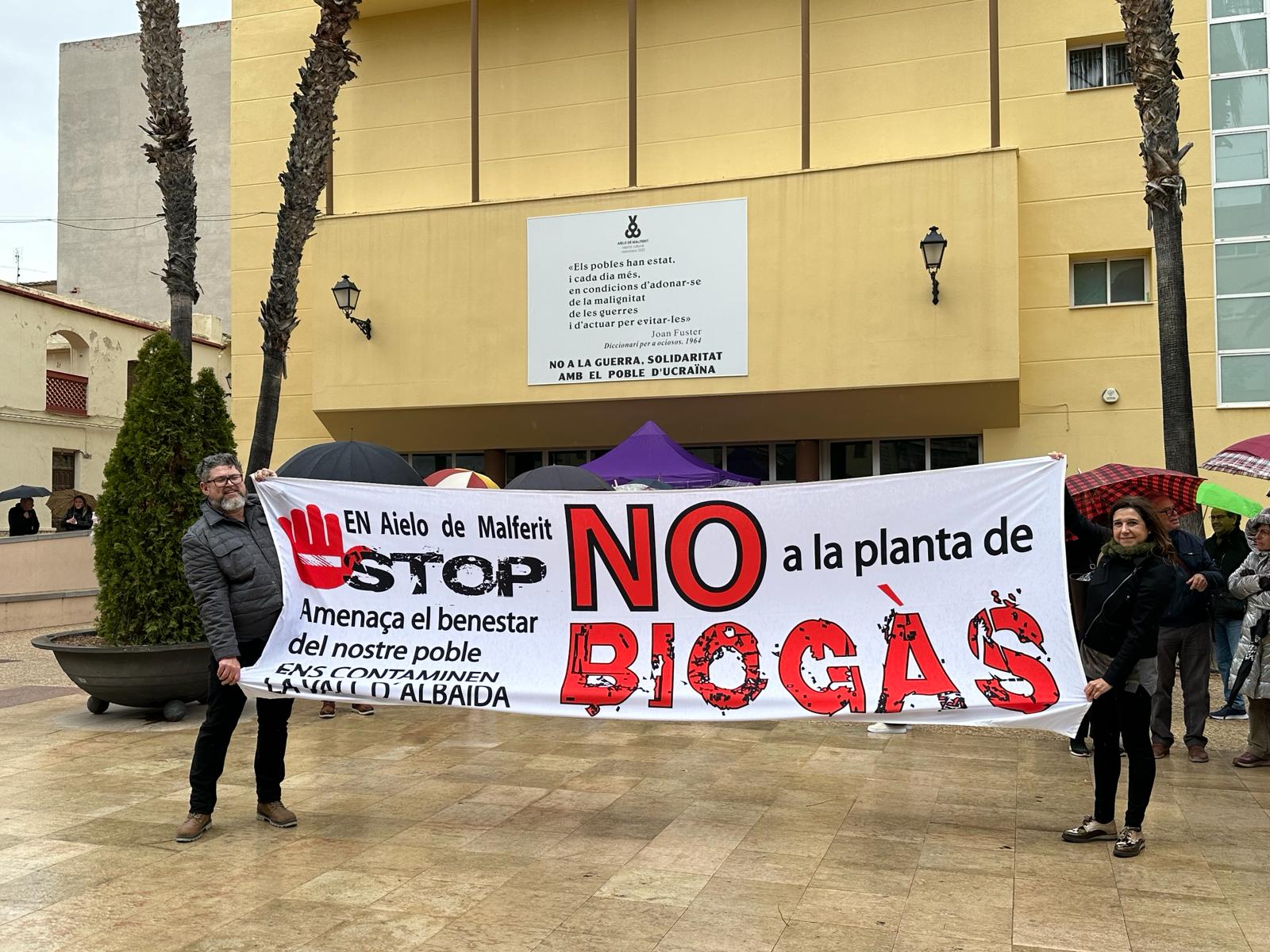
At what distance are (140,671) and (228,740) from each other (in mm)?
3432

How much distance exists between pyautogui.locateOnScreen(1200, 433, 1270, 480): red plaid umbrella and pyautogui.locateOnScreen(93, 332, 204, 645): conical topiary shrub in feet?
27.6

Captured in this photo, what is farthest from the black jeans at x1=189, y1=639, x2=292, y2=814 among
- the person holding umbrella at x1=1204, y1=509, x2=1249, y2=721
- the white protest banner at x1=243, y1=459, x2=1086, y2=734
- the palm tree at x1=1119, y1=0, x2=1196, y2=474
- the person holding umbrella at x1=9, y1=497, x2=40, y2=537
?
the person holding umbrella at x1=9, y1=497, x2=40, y2=537

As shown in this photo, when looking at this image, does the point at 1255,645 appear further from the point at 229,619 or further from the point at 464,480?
the point at 464,480

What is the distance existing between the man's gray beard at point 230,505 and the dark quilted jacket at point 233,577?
0.15 ft

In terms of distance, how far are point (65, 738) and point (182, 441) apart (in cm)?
249

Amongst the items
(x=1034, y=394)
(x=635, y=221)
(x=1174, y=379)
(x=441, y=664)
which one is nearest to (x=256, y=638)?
(x=441, y=664)

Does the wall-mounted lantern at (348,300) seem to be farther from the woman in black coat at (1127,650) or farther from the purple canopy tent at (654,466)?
the woman in black coat at (1127,650)

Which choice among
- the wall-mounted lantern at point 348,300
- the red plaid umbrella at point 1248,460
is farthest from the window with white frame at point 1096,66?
the wall-mounted lantern at point 348,300

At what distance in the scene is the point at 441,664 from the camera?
6.56m

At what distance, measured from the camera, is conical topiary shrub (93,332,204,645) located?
30.3 ft

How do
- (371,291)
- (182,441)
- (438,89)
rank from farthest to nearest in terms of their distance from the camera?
(438,89) < (371,291) < (182,441)

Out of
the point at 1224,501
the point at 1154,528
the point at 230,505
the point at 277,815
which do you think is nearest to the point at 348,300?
the point at 230,505

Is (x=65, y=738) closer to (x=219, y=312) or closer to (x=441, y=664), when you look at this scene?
(x=441, y=664)

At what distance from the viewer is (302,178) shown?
14766 mm
